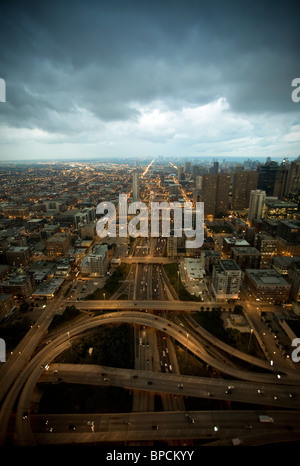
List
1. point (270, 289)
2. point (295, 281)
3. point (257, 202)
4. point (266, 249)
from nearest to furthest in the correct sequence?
point (270, 289) < point (295, 281) < point (266, 249) < point (257, 202)

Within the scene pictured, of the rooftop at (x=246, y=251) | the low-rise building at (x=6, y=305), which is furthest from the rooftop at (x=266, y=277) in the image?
the low-rise building at (x=6, y=305)

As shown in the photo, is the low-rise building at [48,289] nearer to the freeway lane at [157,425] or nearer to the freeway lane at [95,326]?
the freeway lane at [95,326]

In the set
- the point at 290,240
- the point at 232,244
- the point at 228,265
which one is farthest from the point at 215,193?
the point at 228,265

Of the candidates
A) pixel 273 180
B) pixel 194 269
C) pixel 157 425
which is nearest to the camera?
pixel 157 425

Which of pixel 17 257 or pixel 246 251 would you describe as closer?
pixel 246 251

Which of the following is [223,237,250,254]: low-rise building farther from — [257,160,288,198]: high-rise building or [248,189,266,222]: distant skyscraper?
[257,160,288,198]: high-rise building

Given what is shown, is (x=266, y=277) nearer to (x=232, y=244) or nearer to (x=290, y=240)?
(x=232, y=244)
